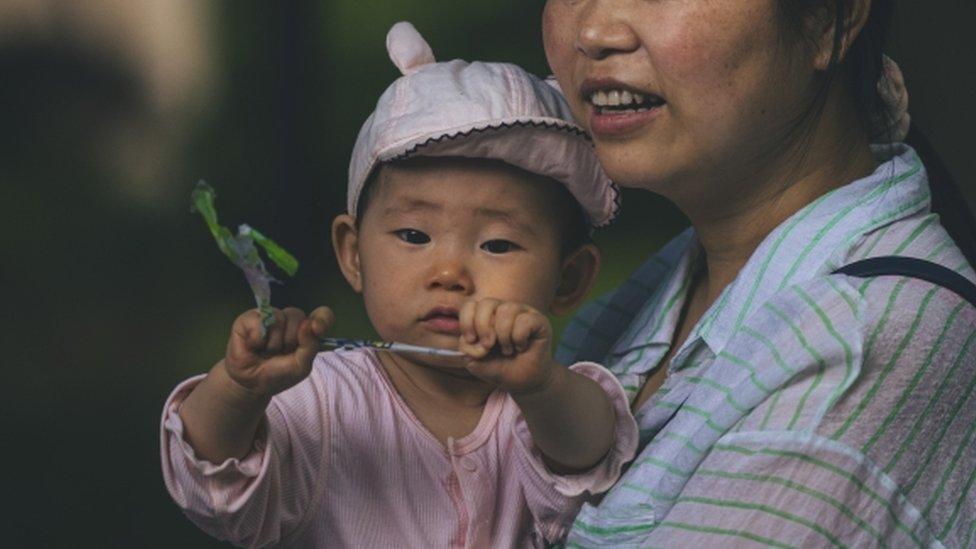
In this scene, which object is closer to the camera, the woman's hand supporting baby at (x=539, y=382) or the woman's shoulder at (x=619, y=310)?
the woman's hand supporting baby at (x=539, y=382)

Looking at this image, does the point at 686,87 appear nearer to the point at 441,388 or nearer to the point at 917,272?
the point at 917,272

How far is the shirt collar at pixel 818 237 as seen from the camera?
1960mm

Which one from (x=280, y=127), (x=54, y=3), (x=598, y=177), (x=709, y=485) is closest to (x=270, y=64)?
(x=280, y=127)

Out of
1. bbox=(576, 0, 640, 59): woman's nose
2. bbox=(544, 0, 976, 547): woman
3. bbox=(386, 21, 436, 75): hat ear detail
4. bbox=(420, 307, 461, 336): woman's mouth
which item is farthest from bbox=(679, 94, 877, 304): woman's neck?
bbox=(386, 21, 436, 75): hat ear detail

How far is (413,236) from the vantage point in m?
2.22

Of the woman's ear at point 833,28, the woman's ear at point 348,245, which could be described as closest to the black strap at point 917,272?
the woman's ear at point 833,28

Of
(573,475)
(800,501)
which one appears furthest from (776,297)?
(573,475)

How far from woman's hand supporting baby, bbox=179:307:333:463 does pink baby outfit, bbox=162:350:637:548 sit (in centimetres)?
5

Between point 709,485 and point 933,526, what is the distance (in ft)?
0.80

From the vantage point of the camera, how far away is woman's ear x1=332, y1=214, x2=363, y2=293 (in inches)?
93.4

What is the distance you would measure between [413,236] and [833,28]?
1.93 feet

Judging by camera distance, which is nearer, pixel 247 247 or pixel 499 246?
pixel 247 247

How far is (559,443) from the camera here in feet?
6.82

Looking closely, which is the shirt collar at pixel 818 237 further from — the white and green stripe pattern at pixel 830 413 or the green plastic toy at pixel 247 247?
the green plastic toy at pixel 247 247
